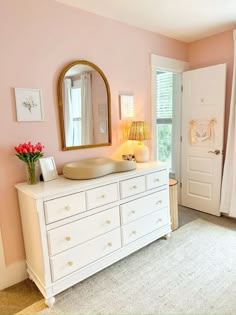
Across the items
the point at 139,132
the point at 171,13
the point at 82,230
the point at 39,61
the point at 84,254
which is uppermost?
the point at 171,13

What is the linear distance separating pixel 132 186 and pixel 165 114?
238 centimetres

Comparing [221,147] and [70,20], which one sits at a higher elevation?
[70,20]

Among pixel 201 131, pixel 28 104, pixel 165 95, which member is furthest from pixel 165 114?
pixel 28 104

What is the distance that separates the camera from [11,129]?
1874mm

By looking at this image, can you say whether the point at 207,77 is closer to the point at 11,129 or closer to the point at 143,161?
the point at 143,161

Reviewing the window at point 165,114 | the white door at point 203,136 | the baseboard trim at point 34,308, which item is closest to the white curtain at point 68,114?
the baseboard trim at point 34,308

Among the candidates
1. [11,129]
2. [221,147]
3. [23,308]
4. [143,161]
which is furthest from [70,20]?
[23,308]

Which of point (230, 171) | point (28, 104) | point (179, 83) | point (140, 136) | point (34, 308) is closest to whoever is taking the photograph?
point (34, 308)

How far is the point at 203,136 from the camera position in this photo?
123 inches

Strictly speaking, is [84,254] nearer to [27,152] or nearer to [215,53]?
[27,152]

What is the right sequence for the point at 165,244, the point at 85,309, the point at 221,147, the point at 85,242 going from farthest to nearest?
1. the point at 221,147
2. the point at 165,244
3. the point at 85,242
4. the point at 85,309

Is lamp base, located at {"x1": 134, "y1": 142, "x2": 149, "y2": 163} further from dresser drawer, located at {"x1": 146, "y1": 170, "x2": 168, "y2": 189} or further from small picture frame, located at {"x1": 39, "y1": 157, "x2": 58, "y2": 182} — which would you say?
small picture frame, located at {"x1": 39, "y1": 157, "x2": 58, "y2": 182}

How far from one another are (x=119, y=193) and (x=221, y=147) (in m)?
1.69

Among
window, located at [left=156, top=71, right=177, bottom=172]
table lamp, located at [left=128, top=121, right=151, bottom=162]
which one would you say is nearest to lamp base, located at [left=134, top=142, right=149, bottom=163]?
table lamp, located at [left=128, top=121, right=151, bottom=162]
